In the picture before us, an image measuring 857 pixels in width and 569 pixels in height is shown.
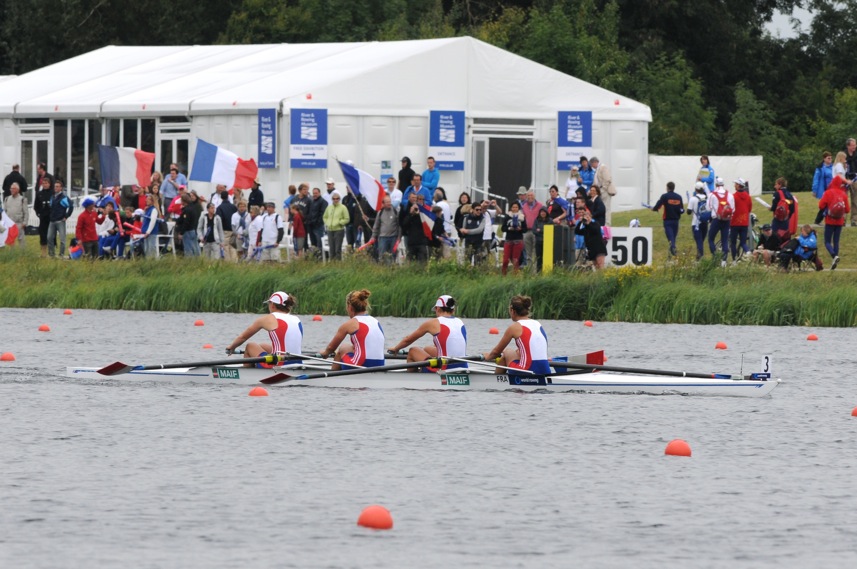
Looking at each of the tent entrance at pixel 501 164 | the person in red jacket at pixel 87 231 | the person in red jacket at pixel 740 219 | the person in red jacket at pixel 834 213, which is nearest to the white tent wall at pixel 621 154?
the tent entrance at pixel 501 164

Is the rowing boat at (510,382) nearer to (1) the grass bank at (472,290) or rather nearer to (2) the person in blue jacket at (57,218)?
(1) the grass bank at (472,290)

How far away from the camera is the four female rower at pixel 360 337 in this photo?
717 inches

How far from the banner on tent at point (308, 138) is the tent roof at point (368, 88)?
0.27 meters

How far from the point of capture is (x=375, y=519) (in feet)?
36.6

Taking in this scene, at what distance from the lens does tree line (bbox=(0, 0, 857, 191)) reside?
56.2m

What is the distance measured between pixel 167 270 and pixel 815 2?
1731 inches

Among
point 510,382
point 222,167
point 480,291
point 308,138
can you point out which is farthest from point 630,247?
point 510,382

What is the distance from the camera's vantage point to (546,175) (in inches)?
1479

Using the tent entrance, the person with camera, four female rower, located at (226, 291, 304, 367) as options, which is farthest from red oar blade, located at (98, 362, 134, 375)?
the tent entrance

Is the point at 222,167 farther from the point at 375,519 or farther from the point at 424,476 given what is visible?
the point at 375,519

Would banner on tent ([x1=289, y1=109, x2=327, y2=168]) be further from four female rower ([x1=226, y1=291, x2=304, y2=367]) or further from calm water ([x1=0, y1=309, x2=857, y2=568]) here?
four female rower ([x1=226, y1=291, x2=304, y2=367])

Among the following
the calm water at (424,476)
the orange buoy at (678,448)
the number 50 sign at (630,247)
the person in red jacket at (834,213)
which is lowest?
the calm water at (424,476)

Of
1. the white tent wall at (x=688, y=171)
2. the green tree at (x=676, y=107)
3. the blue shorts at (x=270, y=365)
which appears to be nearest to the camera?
the blue shorts at (x=270, y=365)

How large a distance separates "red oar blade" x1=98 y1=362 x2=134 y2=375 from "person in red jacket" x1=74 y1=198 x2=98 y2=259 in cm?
1438
